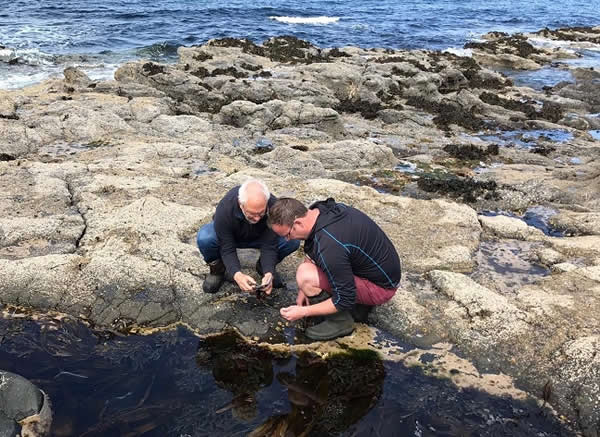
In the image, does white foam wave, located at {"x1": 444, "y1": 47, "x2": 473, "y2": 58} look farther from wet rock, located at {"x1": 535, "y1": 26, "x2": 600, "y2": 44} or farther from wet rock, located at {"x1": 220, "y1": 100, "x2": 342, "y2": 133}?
wet rock, located at {"x1": 220, "y1": 100, "x2": 342, "y2": 133}

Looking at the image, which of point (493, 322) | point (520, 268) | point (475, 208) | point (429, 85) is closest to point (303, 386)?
point (493, 322)

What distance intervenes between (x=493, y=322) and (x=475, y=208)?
500 centimetres

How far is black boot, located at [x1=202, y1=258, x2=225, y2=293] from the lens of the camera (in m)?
7.15

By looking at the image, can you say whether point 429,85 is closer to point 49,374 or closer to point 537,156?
point 537,156

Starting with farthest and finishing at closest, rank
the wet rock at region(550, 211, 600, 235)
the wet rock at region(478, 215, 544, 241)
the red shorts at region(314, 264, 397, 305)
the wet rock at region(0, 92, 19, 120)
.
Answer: the wet rock at region(0, 92, 19, 120), the wet rock at region(550, 211, 600, 235), the wet rock at region(478, 215, 544, 241), the red shorts at region(314, 264, 397, 305)

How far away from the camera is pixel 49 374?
19.9 ft

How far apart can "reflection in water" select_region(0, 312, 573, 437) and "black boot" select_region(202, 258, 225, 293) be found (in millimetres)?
678

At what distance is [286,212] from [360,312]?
6.69 ft

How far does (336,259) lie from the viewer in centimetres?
558

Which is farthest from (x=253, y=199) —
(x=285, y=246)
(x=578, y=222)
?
(x=578, y=222)

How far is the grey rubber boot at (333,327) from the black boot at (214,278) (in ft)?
5.08

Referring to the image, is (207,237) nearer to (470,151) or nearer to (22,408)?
(22,408)

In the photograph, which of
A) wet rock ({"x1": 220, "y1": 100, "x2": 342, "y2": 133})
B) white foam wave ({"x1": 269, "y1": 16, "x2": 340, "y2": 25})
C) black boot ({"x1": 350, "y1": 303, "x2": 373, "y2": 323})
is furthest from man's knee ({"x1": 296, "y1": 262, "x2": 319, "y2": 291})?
white foam wave ({"x1": 269, "y1": 16, "x2": 340, "y2": 25})

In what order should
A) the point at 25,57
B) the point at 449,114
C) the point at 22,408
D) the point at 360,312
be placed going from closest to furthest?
the point at 22,408, the point at 360,312, the point at 449,114, the point at 25,57
